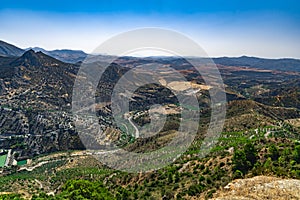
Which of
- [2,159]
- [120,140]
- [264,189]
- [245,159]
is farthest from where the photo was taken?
[120,140]

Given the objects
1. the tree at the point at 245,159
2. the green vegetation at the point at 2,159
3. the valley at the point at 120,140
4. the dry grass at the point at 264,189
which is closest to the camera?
the dry grass at the point at 264,189

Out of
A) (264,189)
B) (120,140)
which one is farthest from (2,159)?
(264,189)

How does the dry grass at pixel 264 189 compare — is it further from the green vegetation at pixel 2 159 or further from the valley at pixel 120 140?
the green vegetation at pixel 2 159

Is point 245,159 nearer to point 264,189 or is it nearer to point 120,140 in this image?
point 264,189

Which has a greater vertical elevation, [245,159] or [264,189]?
[264,189]

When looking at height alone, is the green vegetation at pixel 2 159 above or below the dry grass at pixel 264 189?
below

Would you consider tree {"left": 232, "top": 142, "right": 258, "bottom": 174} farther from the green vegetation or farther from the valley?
the green vegetation

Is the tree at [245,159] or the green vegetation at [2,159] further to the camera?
the green vegetation at [2,159]

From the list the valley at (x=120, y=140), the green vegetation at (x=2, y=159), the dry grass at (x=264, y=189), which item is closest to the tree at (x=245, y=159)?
the valley at (x=120, y=140)

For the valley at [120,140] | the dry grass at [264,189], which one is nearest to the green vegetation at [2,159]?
the valley at [120,140]

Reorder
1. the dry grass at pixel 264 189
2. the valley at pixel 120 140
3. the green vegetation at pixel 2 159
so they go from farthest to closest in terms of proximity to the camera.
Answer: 1. the green vegetation at pixel 2 159
2. the valley at pixel 120 140
3. the dry grass at pixel 264 189

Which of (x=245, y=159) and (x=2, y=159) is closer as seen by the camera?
(x=245, y=159)

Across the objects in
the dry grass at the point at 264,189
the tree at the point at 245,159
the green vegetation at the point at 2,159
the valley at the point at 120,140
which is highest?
the dry grass at the point at 264,189
